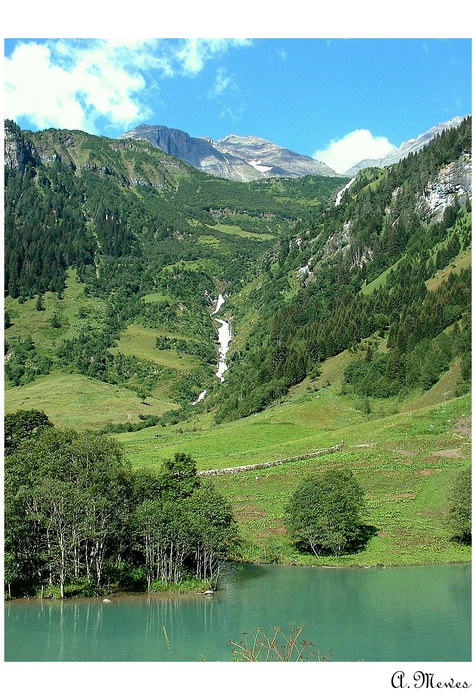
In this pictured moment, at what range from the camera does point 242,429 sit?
120 m

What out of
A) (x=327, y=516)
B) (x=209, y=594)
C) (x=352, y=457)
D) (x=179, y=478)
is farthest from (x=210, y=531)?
(x=352, y=457)

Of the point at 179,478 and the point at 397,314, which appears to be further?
the point at 397,314

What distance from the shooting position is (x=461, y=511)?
6106 cm

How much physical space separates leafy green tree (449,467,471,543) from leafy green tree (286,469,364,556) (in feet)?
28.7

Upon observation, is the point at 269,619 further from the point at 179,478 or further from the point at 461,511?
the point at 461,511

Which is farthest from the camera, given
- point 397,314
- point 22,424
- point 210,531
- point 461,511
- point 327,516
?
point 397,314

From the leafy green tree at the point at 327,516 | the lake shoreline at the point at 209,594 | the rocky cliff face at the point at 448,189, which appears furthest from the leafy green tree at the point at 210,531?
the rocky cliff face at the point at 448,189

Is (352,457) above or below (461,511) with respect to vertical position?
above

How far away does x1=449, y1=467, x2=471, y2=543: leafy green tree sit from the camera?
61.0 meters

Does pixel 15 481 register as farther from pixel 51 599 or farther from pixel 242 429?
pixel 242 429

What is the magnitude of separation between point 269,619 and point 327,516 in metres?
20.7

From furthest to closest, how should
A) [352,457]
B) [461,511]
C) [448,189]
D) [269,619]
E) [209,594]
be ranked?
[448,189]
[352,457]
[461,511]
[209,594]
[269,619]

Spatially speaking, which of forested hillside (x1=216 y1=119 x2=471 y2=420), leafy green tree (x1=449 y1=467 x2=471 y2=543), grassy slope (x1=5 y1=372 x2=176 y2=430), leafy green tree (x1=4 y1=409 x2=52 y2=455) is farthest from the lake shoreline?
grassy slope (x1=5 y1=372 x2=176 y2=430)

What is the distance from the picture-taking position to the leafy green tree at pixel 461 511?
61.0 metres
